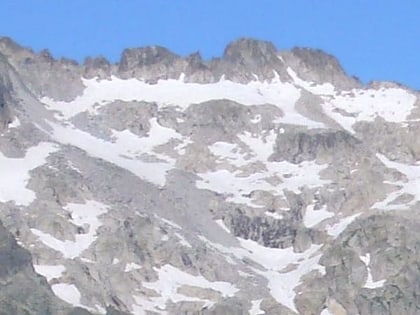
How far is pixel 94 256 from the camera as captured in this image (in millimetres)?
191625

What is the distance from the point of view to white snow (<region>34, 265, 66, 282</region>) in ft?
601

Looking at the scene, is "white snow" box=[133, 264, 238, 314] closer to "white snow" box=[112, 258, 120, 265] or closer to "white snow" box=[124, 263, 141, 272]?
"white snow" box=[124, 263, 141, 272]

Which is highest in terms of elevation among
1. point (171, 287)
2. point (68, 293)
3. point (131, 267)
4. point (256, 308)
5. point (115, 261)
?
Answer: point (115, 261)

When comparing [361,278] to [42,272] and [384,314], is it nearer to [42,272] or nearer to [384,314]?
[384,314]

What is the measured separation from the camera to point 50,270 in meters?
185

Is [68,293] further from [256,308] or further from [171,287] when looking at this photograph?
[256,308]

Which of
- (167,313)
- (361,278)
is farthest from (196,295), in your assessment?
(361,278)

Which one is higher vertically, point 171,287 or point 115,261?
point 115,261

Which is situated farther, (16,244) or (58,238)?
(58,238)

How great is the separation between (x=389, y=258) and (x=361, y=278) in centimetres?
469

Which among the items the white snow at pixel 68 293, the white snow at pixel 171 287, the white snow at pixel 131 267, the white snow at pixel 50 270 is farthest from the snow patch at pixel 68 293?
the white snow at pixel 131 267

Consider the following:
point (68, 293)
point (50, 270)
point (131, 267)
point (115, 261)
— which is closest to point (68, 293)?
point (68, 293)

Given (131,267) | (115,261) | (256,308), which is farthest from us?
(115,261)

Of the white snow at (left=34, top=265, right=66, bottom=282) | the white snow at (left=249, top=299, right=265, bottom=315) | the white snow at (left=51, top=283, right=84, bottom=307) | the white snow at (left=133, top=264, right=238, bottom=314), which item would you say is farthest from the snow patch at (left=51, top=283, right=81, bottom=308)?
the white snow at (left=249, top=299, right=265, bottom=315)
